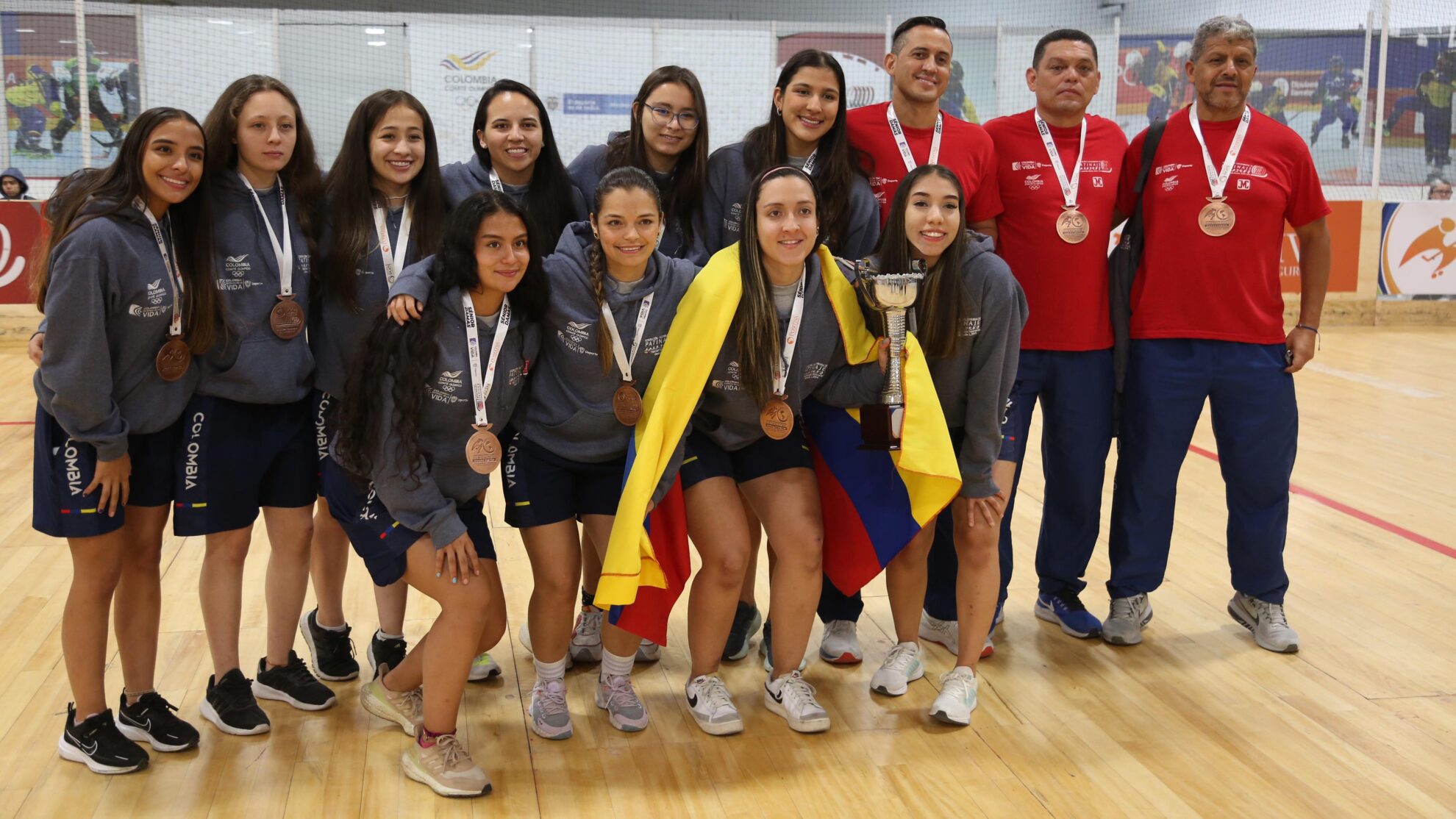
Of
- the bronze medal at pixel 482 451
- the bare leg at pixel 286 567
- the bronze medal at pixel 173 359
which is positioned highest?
the bronze medal at pixel 173 359

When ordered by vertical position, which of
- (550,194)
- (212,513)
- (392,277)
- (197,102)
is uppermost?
(197,102)

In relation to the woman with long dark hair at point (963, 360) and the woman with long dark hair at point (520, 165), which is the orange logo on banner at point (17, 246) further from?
the woman with long dark hair at point (963, 360)

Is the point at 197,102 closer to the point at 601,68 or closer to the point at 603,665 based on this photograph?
the point at 601,68

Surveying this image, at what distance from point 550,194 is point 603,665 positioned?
4.28 ft

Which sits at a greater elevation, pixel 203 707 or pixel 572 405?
pixel 572 405

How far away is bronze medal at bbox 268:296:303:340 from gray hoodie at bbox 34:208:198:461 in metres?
0.21

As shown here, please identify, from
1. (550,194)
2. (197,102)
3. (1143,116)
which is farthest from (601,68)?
(550,194)

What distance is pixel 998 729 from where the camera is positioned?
3.12 meters

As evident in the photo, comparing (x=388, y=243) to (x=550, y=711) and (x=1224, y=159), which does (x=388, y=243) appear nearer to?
(x=550, y=711)

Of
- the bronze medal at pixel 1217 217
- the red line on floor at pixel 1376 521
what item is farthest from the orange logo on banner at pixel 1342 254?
the bronze medal at pixel 1217 217

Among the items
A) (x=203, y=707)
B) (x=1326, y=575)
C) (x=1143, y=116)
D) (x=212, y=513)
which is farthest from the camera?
(x=1143, y=116)

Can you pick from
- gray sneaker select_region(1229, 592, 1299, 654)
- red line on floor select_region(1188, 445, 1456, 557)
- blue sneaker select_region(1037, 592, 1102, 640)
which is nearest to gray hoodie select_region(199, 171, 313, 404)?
blue sneaker select_region(1037, 592, 1102, 640)

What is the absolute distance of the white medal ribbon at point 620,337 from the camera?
9.57 ft

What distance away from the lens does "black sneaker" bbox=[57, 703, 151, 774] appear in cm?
281
